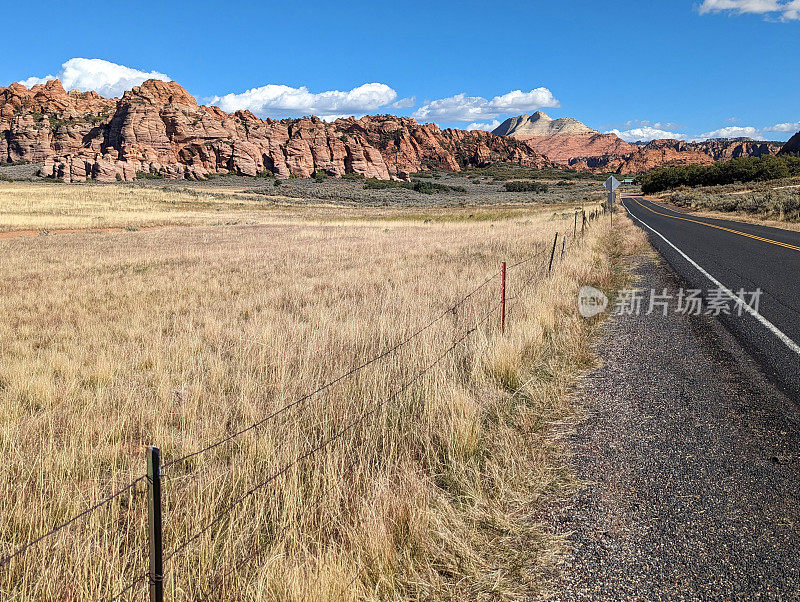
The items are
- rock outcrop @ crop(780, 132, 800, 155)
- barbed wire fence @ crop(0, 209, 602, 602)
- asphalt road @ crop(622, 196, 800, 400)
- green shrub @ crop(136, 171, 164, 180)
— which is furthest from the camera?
rock outcrop @ crop(780, 132, 800, 155)

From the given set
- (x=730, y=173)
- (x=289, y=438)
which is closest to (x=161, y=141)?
(x=730, y=173)

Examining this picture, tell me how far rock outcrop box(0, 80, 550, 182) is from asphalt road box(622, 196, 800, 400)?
92.5 metres

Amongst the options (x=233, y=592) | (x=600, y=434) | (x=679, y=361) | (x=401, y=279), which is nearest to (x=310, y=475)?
(x=233, y=592)

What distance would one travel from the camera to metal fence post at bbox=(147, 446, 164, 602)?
5.81ft

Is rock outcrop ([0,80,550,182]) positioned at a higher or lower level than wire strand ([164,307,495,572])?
higher

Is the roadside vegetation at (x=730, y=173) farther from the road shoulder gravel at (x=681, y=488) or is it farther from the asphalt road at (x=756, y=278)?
the road shoulder gravel at (x=681, y=488)

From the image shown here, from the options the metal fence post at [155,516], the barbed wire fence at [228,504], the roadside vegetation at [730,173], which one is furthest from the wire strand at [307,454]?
the roadside vegetation at [730,173]

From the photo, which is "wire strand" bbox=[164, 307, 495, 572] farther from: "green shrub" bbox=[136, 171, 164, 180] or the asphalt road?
"green shrub" bbox=[136, 171, 164, 180]

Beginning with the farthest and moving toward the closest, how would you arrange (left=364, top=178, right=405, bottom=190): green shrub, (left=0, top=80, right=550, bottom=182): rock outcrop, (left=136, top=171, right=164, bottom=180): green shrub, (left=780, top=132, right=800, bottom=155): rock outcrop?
(left=780, top=132, right=800, bottom=155): rock outcrop, (left=0, top=80, right=550, bottom=182): rock outcrop, (left=364, top=178, right=405, bottom=190): green shrub, (left=136, top=171, right=164, bottom=180): green shrub

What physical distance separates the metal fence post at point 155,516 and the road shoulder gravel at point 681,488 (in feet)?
6.30

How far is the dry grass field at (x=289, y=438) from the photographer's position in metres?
Result: 2.61

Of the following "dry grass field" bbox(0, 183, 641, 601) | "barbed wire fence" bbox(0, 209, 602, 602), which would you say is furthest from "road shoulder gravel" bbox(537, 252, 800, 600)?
"barbed wire fence" bbox(0, 209, 602, 602)

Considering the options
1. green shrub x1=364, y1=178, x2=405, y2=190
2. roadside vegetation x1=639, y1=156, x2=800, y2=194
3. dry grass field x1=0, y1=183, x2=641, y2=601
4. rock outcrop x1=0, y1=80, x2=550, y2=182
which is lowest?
dry grass field x1=0, y1=183, x2=641, y2=601

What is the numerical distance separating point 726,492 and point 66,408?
5.76m
